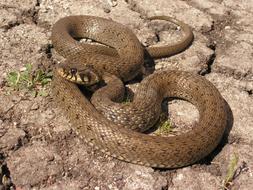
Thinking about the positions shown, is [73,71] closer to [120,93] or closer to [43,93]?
[43,93]

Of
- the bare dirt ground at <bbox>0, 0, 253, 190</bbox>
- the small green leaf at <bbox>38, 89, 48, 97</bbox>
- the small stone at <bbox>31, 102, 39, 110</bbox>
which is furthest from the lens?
the small green leaf at <bbox>38, 89, 48, 97</bbox>

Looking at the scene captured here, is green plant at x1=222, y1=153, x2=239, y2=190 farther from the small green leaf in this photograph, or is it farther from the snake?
the small green leaf

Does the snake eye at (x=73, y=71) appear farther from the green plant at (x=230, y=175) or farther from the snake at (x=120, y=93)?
the green plant at (x=230, y=175)

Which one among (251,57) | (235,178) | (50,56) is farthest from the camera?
(251,57)

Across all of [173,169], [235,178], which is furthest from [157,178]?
[235,178]

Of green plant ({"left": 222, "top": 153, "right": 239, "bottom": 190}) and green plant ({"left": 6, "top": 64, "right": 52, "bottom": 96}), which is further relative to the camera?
green plant ({"left": 6, "top": 64, "right": 52, "bottom": 96})

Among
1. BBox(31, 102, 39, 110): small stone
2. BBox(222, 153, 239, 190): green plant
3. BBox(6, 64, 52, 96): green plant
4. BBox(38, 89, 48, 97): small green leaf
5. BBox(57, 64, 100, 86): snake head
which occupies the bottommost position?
BBox(222, 153, 239, 190): green plant

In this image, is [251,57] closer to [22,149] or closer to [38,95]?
[38,95]

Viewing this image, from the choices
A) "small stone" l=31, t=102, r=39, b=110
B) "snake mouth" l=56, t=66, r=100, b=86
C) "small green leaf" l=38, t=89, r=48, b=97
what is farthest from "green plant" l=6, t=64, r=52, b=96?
"snake mouth" l=56, t=66, r=100, b=86

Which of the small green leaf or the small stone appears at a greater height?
the small green leaf
